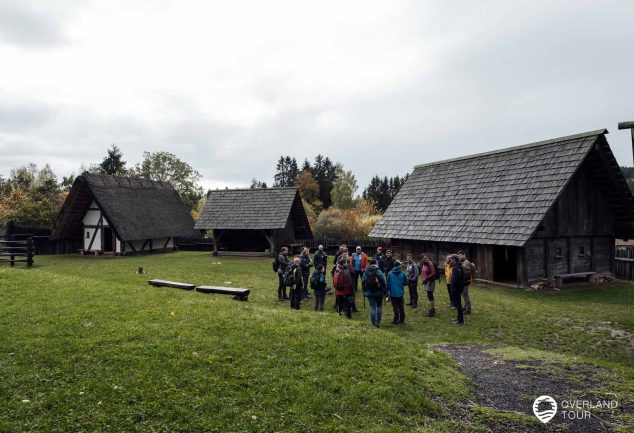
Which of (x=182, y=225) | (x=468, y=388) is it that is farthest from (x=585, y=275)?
(x=182, y=225)

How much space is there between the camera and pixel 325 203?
229 ft

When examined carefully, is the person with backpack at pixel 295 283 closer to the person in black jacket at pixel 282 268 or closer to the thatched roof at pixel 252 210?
the person in black jacket at pixel 282 268

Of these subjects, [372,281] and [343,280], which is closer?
[372,281]

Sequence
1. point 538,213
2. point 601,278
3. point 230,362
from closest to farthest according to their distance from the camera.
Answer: point 230,362
point 538,213
point 601,278

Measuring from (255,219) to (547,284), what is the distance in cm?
2010

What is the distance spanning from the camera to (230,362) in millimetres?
7113

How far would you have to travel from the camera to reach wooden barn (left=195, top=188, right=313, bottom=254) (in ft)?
102

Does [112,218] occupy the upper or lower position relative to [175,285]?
upper

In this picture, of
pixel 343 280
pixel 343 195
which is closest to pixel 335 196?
pixel 343 195

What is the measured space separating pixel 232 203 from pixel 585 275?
80.1ft

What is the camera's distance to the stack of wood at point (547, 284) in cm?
1788

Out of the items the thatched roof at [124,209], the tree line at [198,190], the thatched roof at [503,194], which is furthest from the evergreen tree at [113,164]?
the thatched roof at [503,194]

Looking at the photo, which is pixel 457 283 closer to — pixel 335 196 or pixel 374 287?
pixel 374 287

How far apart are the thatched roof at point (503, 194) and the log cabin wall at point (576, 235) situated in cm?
69
